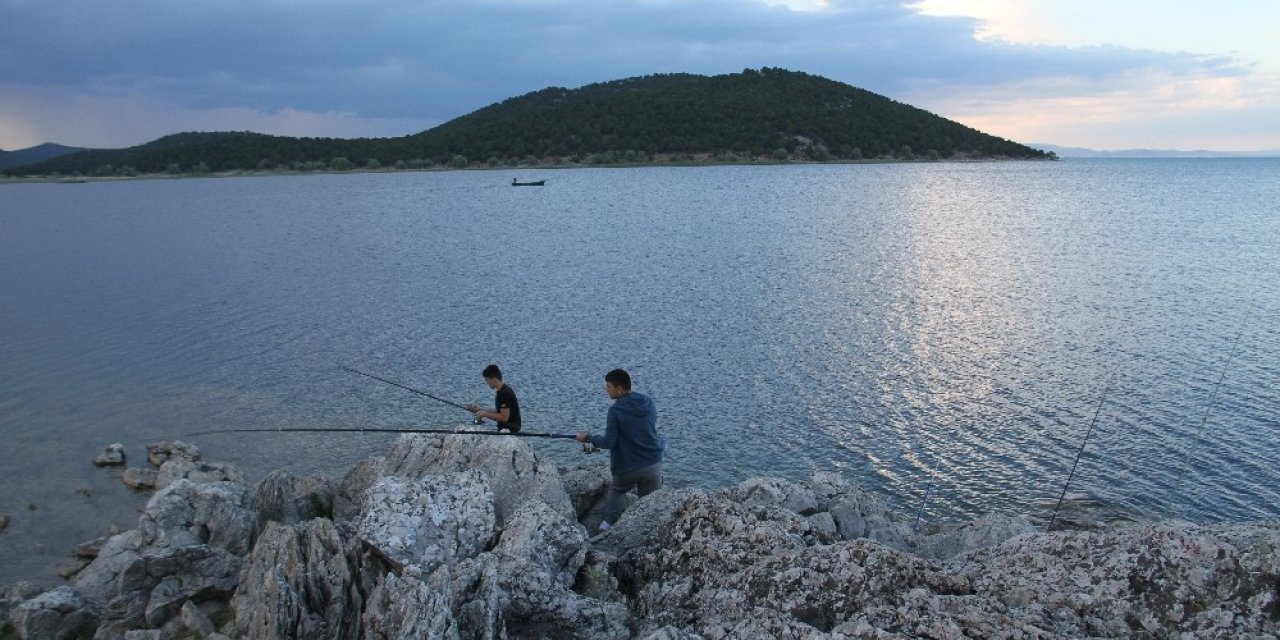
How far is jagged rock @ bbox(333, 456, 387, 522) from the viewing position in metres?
14.0

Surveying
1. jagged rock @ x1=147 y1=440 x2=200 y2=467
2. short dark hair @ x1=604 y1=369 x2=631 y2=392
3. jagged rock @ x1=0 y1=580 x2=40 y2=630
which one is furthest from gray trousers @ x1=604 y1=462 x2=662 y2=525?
jagged rock @ x1=147 y1=440 x2=200 y2=467

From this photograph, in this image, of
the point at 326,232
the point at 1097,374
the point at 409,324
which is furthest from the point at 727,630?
the point at 326,232

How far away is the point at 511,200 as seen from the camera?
100m

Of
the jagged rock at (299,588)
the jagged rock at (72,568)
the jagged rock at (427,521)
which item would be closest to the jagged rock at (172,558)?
the jagged rock at (299,588)

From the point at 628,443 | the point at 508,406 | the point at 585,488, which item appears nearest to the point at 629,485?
the point at 628,443

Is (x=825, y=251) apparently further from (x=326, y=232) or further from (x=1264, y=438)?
(x=326, y=232)

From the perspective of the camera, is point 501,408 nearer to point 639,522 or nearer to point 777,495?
point 639,522

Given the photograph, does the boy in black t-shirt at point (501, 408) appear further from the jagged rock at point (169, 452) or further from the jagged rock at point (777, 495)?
the jagged rock at point (169, 452)

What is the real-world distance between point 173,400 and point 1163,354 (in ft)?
95.1

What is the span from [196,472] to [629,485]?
10549 millimetres

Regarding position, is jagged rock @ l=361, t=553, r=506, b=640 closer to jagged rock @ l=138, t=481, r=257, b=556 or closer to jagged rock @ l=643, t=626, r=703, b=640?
jagged rock @ l=643, t=626, r=703, b=640

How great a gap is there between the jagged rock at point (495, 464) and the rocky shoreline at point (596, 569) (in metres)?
0.03

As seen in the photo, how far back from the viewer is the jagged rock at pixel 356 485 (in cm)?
1400

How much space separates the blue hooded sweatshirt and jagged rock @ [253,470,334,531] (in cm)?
533
